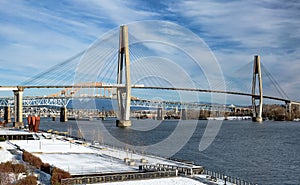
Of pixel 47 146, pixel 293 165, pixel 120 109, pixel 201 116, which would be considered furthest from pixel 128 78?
pixel 201 116

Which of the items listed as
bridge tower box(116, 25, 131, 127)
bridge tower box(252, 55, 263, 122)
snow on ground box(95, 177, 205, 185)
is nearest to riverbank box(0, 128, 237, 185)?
snow on ground box(95, 177, 205, 185)

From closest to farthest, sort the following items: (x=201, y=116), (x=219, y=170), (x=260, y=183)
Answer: (x=260, y=183), (x=219, y=170), (x=201, y=116)

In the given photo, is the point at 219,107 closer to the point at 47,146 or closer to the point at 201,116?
the point at 201,116

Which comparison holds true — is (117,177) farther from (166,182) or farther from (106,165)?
(106,165)

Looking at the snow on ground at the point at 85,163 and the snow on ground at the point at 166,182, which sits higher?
the snow on ground at the point at 85,163

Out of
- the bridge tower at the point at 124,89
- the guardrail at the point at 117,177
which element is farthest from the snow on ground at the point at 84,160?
the bridge tower at the point at 124,89

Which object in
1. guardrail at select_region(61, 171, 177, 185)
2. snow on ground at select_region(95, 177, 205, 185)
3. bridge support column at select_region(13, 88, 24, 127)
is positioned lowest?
snow on ground at select_region(95, 177, 205, 185)

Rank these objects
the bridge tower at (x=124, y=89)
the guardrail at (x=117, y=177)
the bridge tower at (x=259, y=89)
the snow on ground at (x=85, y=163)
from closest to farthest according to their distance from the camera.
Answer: the guardrail at (x=117, y=177)
the snow on ground at (x=85, y=163)
the bridge tower at (x=124, y=89)
the bridge tower at (x=259, y=89)

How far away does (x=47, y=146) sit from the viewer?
2661 centimetres

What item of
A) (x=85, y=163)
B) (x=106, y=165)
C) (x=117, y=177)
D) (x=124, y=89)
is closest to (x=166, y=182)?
(x=117, y=177)

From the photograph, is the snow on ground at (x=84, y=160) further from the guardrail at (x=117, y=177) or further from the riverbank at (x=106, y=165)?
the guardrail at (x=117, y=177)

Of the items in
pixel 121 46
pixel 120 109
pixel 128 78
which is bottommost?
pixel 120 109

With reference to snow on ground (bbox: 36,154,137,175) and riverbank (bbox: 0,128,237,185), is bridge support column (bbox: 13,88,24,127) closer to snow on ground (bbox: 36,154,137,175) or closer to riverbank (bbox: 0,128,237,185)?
riverbank (bbox: 0,128,237,185)

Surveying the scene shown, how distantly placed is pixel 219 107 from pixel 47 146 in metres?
75.3
